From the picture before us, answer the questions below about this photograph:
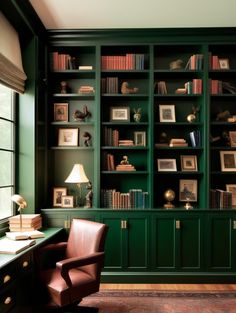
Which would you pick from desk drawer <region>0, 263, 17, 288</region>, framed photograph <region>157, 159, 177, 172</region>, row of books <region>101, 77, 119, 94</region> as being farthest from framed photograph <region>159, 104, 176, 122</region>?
desk drawer <region>0, 263, 17, 288</region>

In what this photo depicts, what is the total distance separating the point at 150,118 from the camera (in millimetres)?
3650

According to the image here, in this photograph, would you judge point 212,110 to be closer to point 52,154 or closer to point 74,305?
point 52,154

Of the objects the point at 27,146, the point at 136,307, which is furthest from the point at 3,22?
the point at 136,307

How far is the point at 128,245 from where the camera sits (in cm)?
355

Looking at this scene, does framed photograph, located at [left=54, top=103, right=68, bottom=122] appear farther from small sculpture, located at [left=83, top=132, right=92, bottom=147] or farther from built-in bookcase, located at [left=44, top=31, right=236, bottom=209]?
small sculpture, located at [left=83, top=132, right=92, bottom=147]

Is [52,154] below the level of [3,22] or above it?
below

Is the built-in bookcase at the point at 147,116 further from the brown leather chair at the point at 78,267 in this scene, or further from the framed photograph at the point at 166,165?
the brown leather chair at the point at 78,267

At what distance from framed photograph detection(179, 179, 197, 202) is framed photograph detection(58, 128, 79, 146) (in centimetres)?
157

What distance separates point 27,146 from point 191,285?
8.52 ft

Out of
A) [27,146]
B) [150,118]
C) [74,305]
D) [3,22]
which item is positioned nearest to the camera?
[74,305]

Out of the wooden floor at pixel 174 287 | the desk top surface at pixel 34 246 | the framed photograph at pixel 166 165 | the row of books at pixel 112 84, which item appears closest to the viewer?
the desk top surface at pixel 34 246

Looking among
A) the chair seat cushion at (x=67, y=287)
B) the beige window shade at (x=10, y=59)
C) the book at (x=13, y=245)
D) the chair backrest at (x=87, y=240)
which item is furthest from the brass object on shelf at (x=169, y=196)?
the beige window shade at (x=10, y=59)

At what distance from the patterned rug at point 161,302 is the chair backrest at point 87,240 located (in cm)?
46

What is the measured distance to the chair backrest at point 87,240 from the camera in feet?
8.84
